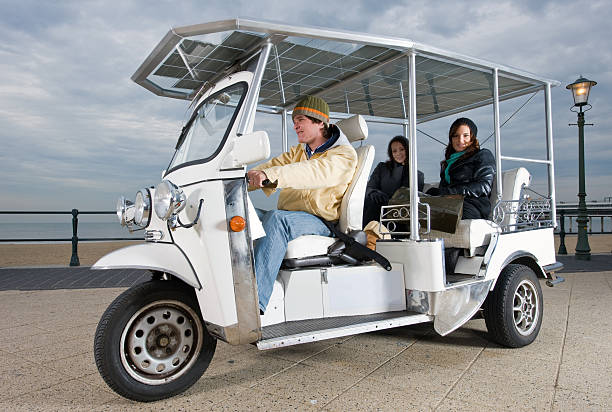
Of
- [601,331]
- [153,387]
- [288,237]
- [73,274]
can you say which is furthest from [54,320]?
[601,331]

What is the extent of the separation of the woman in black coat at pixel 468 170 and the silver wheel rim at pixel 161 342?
2.67m

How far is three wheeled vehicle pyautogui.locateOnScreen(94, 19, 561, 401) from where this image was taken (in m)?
2.82

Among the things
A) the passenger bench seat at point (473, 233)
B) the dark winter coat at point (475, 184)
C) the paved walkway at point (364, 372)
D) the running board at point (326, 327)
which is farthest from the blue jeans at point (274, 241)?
the dark winter coat at point (475, 184)

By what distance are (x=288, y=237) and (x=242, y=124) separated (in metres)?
0.83

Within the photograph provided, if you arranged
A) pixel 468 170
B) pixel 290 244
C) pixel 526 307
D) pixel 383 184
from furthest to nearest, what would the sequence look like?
pixel 383 184
pixel 468 170
pixel 526 307
pixel 290 244

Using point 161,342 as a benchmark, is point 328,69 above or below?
above

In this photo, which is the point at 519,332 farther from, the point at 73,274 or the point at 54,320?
the point at 73,274

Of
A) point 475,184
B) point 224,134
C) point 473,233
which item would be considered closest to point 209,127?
point 224,134

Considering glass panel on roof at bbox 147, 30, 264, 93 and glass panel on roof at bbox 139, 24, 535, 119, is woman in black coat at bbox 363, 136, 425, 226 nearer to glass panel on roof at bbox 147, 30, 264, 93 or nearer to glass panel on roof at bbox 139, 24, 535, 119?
glass panel on roof at bbox 139, 24, 535, 119

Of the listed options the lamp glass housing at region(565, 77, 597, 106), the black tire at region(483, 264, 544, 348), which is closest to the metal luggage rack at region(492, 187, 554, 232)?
the black tire at region(483, 264, 544, 348)

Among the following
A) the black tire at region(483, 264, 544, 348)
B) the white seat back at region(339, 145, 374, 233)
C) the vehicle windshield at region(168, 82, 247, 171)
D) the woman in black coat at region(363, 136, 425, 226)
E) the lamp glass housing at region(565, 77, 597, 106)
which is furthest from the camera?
the lamp glass housing at region(565, 77, 597, 106)

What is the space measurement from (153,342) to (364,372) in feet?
4.98

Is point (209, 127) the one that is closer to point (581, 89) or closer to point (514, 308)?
point (514, 308)

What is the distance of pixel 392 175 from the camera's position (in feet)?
18.2
